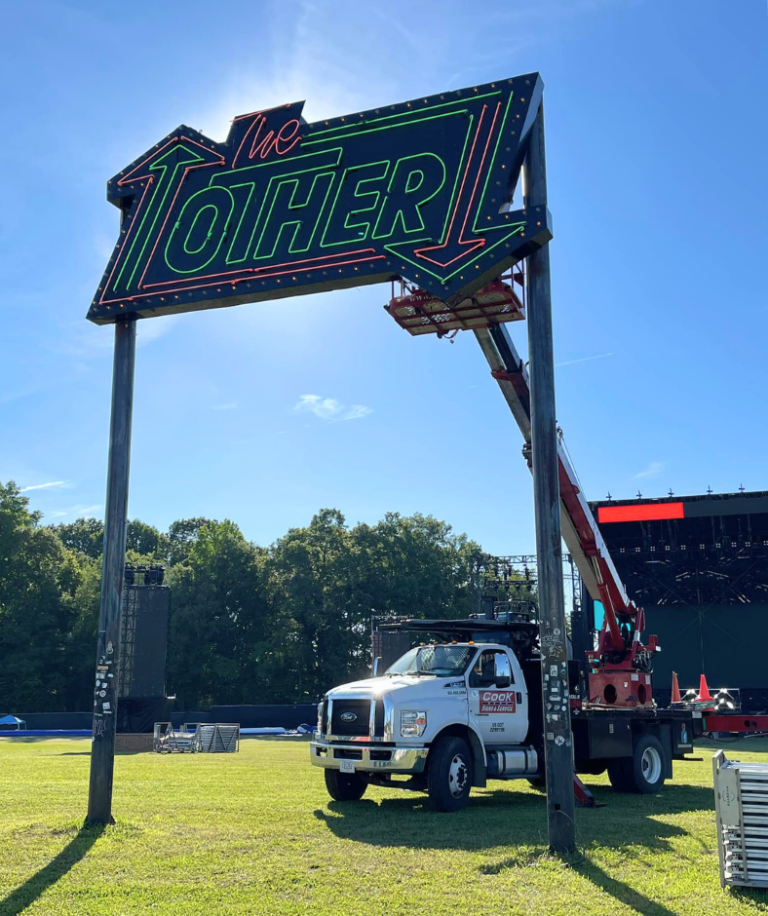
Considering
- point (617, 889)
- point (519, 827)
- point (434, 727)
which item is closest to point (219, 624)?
point (434, 727)

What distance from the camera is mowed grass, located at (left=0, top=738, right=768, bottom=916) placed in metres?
7.08

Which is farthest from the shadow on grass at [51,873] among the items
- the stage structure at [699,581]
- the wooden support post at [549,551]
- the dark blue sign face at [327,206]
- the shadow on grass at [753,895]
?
the stage structure at [699,581]

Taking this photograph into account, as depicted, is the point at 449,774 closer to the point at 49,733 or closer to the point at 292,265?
the point at 292,265

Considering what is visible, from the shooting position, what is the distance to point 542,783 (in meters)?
15.1

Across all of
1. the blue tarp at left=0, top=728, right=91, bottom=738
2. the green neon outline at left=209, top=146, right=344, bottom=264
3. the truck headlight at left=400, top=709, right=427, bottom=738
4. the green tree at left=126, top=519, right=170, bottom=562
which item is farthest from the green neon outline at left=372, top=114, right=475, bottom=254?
the green tree at left=126, top=519, right=170, bottom=562

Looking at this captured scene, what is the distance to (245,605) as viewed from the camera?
7012cm

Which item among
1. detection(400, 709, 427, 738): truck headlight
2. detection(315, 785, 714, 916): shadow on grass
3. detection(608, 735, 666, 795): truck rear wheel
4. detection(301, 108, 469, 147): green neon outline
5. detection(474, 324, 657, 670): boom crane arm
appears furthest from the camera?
detection(474, 324, 657, 670): boom crane arm

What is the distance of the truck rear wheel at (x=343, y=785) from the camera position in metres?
13.0

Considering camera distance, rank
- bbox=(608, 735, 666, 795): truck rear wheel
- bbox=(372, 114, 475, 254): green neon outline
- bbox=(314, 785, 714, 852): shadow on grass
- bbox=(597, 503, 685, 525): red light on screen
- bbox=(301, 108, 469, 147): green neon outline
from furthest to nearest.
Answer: bbox=(597, 503, 685, 525): red light on screen < bbox=(608, 735, 666, 795): truck rear wheel < bbox=(301, 108, 469, 147): green neon outline < bbox=(372, 114, 475, 254): green neon outline < bbox=(314, 785, 714, 852): shadow on grass

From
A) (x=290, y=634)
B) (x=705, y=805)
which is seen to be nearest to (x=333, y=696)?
(x=705, y=805)

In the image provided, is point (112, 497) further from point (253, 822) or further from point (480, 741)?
point (480, 741)

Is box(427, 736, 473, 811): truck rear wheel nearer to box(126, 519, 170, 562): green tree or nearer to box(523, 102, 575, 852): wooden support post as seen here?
box(523, 102, 575, 852): wooden support post

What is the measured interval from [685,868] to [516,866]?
5.02ft

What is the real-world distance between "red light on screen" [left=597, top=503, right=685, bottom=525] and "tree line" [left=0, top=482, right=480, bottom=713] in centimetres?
2503
